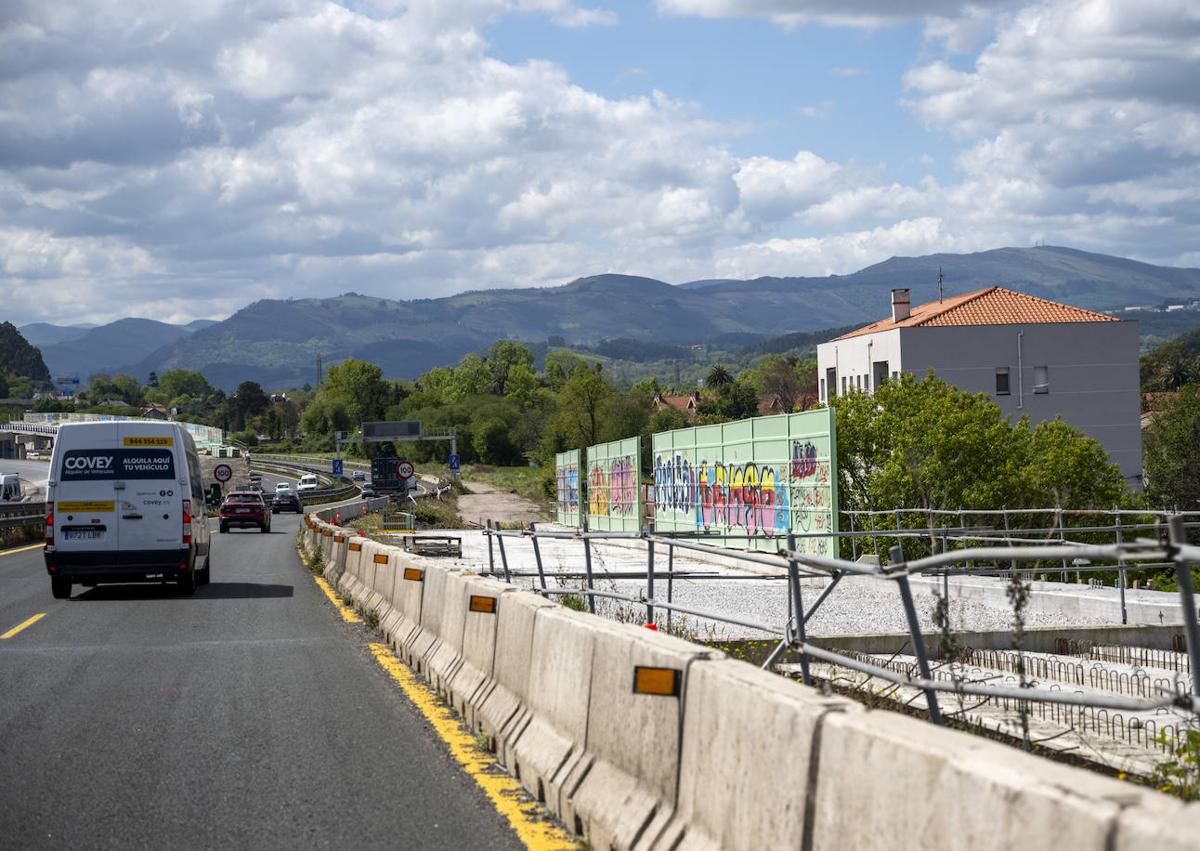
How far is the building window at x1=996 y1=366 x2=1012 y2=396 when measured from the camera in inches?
3322

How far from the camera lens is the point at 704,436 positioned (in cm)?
3762

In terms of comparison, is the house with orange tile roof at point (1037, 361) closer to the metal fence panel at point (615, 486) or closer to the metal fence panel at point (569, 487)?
the metal fence panel at point (569, 487)

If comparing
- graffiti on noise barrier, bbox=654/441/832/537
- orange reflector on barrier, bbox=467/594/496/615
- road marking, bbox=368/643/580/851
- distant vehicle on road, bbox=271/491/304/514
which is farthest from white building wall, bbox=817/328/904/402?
orange reflector on barrier, bbox=467/594/496/615

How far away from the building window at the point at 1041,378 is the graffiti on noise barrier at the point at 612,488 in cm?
3937

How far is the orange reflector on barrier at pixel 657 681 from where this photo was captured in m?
5.90

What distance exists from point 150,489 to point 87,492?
894 millimetres

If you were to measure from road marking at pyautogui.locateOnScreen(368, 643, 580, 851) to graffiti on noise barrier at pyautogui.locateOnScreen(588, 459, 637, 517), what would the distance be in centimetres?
3482

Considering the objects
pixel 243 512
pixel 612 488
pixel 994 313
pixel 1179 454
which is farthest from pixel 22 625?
pixel 1179 454

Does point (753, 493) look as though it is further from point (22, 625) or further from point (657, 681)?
point (657, 681)

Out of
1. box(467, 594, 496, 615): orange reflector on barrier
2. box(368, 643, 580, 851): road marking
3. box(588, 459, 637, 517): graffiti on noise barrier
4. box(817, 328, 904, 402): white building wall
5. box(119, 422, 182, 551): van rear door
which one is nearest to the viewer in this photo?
box(368, 643, 580, 851): road marking

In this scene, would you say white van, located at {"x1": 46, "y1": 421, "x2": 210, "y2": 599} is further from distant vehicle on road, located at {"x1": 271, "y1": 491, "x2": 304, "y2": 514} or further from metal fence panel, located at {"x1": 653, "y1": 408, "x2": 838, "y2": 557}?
distant vehicle on road, located at {"x1": 271, "y1": 491, "x2": 304, "y2": 514}

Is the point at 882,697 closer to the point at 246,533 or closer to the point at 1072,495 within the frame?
the point at 246,533

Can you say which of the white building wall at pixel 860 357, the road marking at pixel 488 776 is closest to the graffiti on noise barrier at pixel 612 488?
the white building wall at pixel 860 357

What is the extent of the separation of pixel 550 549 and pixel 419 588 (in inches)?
1076
